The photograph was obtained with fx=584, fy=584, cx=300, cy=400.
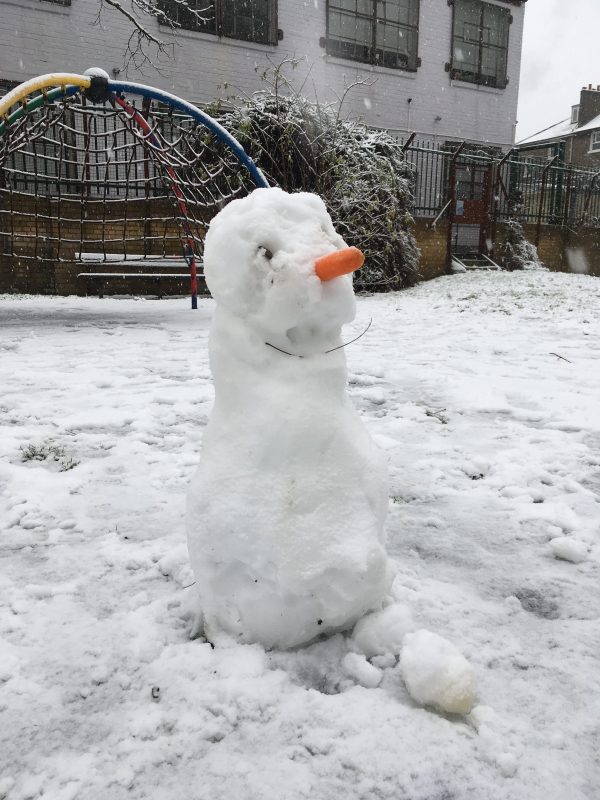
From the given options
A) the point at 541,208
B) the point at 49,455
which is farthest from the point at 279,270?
the point at 541,208

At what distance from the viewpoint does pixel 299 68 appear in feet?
42.6

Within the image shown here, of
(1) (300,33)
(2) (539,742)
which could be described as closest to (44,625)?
(2) (539,742)

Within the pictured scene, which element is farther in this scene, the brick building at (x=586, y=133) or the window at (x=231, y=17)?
the brick building at (x=586, y=133)

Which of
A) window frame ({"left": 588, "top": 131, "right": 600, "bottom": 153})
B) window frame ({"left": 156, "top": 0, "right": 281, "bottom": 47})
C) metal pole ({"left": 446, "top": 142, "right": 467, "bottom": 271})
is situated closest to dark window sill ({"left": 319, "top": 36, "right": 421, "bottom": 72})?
window frame ({"left": 156, "top": 0, "right": 281, "bottom": 47})

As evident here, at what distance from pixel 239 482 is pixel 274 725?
50 centimetres

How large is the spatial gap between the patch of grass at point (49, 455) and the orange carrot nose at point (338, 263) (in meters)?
1.67

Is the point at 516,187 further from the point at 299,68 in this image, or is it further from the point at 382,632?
the point at 382,632

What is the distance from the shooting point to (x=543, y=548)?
1.88 metres

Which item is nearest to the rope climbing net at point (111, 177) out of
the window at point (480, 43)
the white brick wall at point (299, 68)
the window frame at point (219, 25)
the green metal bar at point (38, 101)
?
the green metal bar at point (38, 101)

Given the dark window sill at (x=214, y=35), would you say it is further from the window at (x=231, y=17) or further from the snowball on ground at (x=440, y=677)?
the snowball on ground at (x=440, y=677)

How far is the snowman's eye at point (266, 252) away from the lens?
1.27 metres

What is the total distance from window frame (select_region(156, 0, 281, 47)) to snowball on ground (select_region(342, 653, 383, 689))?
12.9 meters

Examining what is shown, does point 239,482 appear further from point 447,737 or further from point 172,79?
point 172,79

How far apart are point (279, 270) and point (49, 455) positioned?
1.79 metres
